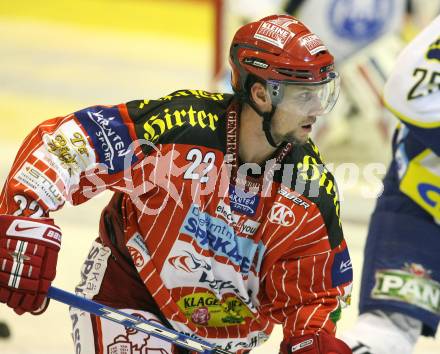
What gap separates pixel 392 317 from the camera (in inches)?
133

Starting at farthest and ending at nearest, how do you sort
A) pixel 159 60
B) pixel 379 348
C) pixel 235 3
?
pixel 159 60
pixel 235 3
pixel 379 348

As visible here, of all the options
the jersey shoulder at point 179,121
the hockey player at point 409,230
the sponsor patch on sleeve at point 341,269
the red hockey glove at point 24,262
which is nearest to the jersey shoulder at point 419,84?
the hockey player at point 409,230

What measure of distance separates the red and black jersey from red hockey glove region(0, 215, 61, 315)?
0.24ft

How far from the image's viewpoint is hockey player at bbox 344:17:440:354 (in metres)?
3.28

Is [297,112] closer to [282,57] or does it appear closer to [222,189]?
[282,57]

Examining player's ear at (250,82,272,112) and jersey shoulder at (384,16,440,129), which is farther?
jersey shoulder at (384,16,440,129)

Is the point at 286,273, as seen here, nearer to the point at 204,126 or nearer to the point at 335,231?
the point at 335,231

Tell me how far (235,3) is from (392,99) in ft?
10.7

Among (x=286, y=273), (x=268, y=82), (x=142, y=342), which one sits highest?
(x=268, y=82)

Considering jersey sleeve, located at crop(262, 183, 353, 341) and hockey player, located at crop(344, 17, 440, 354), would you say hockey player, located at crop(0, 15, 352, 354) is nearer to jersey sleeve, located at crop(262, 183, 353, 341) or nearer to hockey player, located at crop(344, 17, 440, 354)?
→ jersey sleeve, located at crop(262, 183, 353, 341)

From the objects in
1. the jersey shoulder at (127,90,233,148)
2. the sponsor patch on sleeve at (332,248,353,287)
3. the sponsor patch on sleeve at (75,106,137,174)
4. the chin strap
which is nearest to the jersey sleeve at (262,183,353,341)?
the sponsor patch on sleeve at (332,248,353,287)

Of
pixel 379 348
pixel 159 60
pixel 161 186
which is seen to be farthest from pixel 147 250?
pixel 159 60

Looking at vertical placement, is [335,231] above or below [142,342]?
above

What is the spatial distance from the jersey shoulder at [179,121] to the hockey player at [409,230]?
29.3 inches
